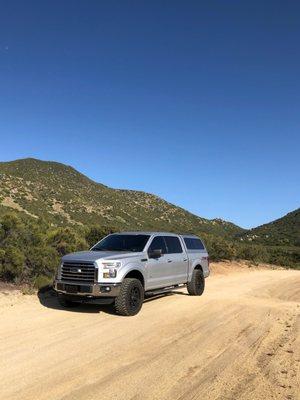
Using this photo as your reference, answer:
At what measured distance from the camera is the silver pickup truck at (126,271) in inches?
423

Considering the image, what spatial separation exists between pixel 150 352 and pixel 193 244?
7371 mm

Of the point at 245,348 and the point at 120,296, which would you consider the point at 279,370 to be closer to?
the point at 245,348

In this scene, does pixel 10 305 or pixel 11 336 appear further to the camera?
pixel 10 305

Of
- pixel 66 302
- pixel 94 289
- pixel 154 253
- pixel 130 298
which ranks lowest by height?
pixel 66 302

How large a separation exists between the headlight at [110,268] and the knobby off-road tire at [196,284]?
3.85 meters

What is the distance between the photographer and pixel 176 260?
1338 cm

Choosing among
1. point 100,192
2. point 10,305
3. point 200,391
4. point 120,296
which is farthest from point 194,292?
point 100,192

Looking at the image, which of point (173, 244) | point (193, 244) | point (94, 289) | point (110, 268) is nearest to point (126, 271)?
point (110, 268)

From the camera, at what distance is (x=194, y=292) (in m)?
14.3

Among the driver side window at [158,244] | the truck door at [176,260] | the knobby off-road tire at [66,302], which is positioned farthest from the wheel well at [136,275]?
the knobby off-road tire at [66,302]

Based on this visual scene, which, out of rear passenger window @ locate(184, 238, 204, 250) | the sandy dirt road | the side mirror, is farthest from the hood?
rear passenger window @ locate(184, 238, 204, 250)

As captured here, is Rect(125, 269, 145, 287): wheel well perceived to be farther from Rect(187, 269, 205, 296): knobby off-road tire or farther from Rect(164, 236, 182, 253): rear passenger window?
Rect(187, 269, 205, 296): knobby off-road tire

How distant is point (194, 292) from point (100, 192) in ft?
237

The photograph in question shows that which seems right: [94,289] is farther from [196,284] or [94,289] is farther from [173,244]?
[196,284]
